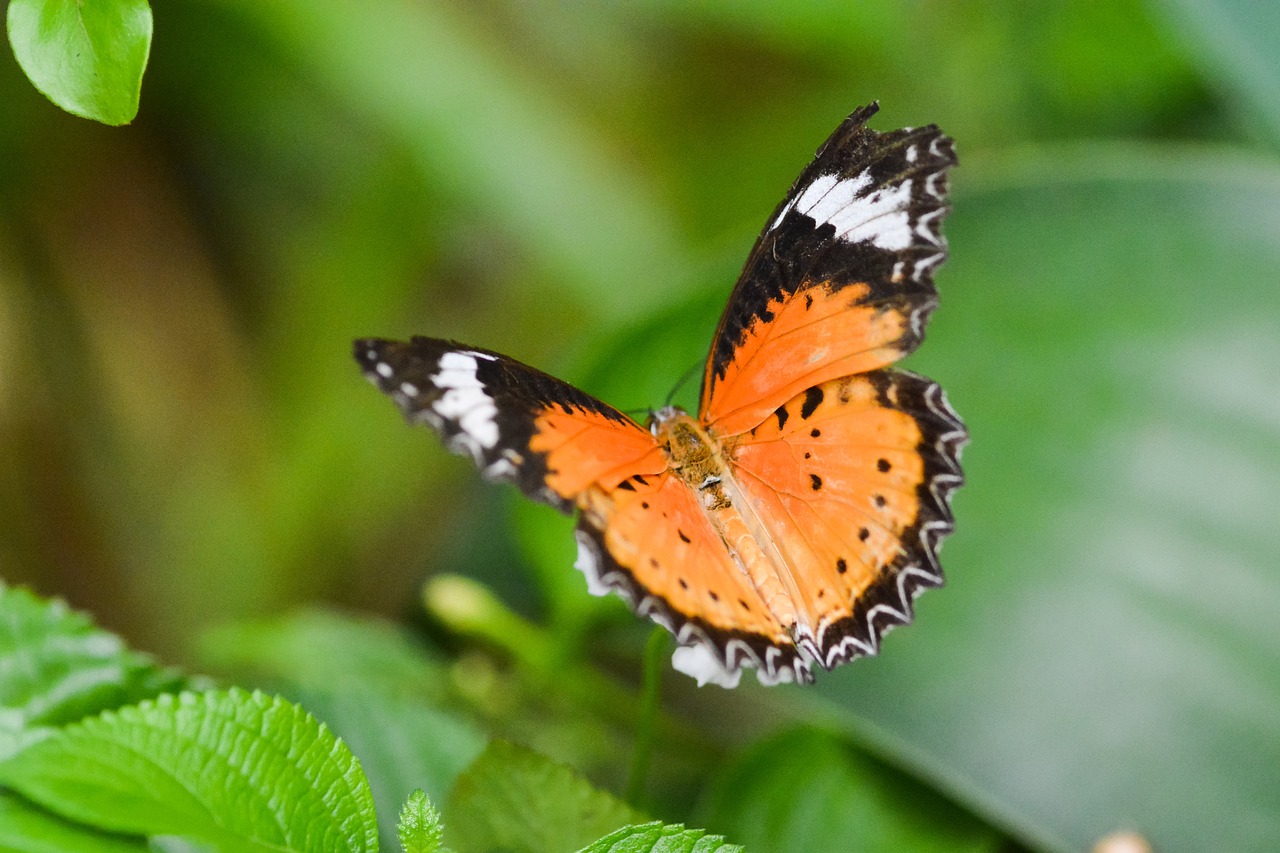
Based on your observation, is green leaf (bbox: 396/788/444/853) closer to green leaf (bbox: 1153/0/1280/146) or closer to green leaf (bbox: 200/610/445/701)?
green leaf (bbox: 200/610/445/701)

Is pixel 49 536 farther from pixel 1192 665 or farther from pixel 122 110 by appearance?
pixel 1192 665

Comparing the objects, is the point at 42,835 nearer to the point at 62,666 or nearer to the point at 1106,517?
the point at 62,666

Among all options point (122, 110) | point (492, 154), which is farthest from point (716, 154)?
point (122, 110)

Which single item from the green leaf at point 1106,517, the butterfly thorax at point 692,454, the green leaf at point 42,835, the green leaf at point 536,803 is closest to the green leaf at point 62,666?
the green leaf at point 42,835

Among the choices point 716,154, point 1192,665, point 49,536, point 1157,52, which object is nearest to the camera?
point 1192,665

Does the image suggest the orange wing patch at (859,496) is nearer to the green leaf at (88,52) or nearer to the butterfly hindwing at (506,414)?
the butterfly hindwing at (506,414)

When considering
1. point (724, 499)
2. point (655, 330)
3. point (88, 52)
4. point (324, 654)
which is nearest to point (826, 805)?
point (724, 499)
